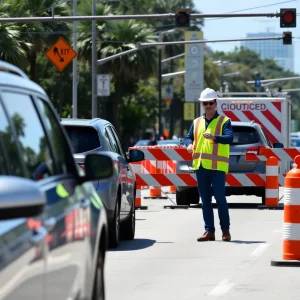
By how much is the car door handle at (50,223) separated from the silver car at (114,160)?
8.00 metres

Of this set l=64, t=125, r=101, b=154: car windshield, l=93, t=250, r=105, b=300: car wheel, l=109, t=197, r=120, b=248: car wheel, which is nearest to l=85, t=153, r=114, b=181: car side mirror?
l=93, t=250, r=105, b=300: car wheel

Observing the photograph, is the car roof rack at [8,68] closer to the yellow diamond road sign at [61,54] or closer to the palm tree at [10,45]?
the yellow diamond road sign at [61,54]

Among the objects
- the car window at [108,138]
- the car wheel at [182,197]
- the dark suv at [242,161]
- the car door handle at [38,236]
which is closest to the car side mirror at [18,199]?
the car door handle at [38,236]

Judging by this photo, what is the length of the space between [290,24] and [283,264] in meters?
21.6

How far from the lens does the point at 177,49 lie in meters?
97.2

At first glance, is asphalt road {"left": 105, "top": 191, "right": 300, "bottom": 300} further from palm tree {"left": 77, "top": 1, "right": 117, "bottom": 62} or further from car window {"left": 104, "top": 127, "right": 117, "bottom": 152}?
palm tree {"left": 77, "top": 1, "right": 117, "bottom": 62}

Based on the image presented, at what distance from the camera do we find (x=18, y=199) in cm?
407

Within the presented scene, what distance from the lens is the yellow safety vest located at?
1451cm

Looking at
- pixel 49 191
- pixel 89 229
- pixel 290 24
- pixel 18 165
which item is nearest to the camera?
pixel 18 165

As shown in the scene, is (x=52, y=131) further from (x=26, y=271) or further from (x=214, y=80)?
(x=214, y=80)

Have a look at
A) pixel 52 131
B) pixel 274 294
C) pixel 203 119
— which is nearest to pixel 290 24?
pixel 203 119

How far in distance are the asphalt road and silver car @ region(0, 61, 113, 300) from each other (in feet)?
10.5

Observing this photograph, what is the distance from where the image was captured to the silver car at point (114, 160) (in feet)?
43.5

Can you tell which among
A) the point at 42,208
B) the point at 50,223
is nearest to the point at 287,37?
the point at 50,223
